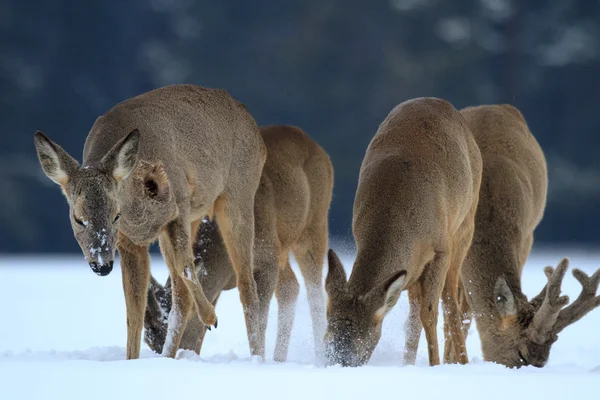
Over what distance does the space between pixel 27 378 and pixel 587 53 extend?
1982 centimetres

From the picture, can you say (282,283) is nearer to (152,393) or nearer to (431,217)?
(431,217)

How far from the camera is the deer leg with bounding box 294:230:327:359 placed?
10.3m

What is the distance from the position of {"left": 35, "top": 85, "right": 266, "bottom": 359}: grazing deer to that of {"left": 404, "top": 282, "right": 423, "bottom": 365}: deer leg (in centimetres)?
135

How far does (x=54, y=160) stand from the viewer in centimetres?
646

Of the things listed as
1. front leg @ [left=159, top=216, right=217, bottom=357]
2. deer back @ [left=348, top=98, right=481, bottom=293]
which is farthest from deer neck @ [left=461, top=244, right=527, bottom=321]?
front leg @ [left=159, top=216, right=217, bottom=357]

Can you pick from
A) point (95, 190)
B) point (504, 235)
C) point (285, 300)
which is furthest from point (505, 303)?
point (95, 190)

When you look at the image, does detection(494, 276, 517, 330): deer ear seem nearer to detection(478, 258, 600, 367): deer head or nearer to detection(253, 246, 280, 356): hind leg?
detection(478, 258, 600, 367): deer head

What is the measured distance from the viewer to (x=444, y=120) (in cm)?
874

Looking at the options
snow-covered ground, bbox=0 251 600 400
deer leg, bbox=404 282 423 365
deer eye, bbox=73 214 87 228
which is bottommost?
snow-covered ground, bbox=0 251 600 400

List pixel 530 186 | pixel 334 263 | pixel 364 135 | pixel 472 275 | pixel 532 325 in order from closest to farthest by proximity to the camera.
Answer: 1. pixel 334 263
2. pixel 532 325
3. pixel 472 275
4. pixel 530 186
5. pixel 364 135

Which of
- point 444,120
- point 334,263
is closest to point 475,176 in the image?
point 444,120

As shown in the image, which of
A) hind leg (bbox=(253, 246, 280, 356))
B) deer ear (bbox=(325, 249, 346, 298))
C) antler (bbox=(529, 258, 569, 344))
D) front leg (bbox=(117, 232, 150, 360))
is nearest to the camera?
deer ear (bbox=(325, 249, 346, 298))

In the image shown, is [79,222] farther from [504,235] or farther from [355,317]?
[504,235]

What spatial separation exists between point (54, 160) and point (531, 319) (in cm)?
407
